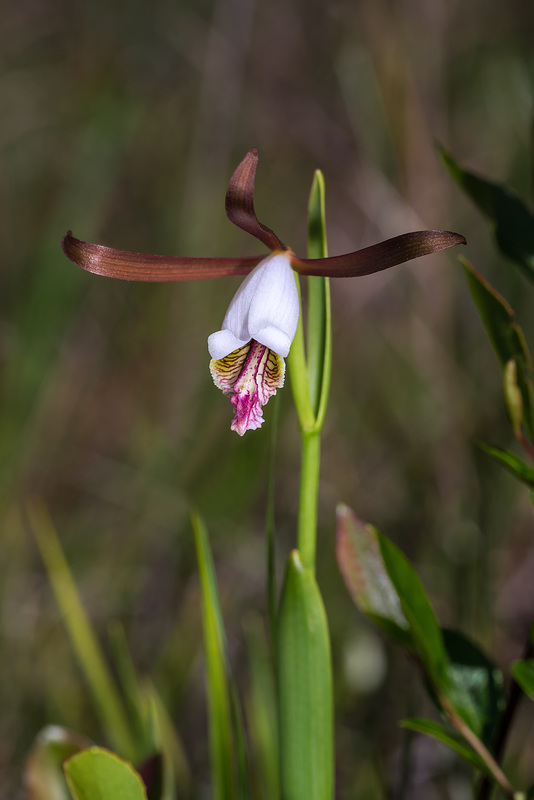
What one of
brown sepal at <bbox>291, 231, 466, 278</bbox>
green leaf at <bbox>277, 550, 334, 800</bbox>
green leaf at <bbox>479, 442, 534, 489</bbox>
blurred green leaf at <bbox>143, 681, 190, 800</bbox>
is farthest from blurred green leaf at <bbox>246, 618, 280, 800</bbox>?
brown sepal at <bbox>291, 231, 466, 278</bbox>

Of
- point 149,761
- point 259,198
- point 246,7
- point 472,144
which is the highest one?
point 246,7

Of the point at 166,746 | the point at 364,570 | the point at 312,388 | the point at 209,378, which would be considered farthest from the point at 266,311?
the point at 209,378

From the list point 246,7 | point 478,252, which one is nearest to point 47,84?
point 246,7

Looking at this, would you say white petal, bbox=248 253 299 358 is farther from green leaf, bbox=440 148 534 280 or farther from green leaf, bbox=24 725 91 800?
green leaf, bbox=24 725 91 800

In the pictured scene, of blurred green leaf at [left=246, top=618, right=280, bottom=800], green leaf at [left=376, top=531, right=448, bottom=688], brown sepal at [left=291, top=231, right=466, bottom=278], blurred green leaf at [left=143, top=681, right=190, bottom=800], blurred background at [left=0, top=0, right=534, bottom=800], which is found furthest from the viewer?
blurred background at [left=0, top=0, right=534, bottom=800]

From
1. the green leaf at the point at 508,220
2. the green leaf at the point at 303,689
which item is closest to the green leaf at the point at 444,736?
the green leaf at the point at 303,689

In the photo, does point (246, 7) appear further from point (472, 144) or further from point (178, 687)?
point (178, 687)

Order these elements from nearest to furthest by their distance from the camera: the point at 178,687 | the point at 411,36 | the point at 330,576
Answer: the point at 178,687 → the point at 330,576 → the point at 411,36
